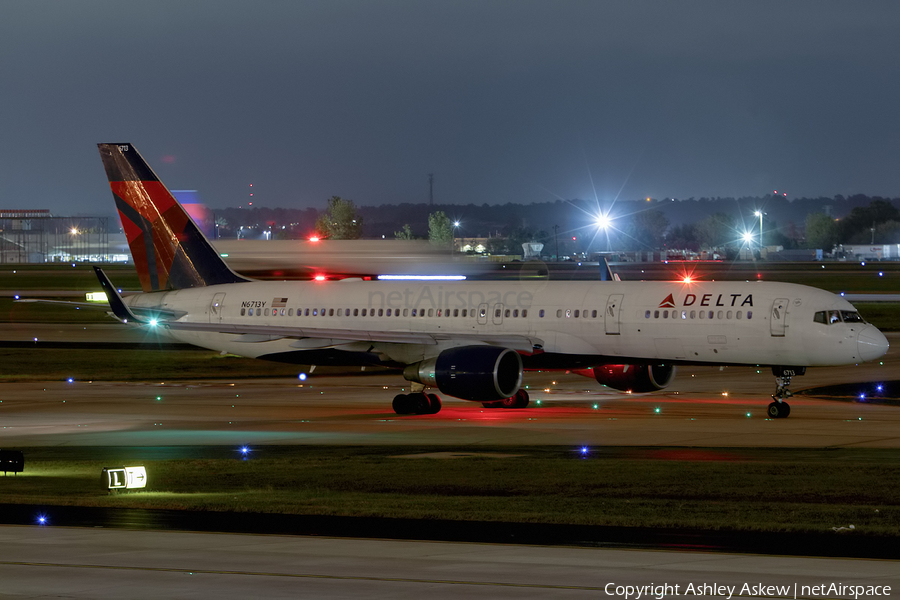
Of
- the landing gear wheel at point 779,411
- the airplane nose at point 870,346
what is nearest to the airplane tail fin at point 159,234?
the landing gear wheel at point 779,411

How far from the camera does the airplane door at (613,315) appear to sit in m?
38.0

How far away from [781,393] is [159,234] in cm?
2429

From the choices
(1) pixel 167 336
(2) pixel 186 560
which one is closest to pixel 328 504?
(2) pixel 186 560

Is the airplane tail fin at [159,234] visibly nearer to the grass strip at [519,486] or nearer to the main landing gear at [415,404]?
the main landing gear at [415,404]

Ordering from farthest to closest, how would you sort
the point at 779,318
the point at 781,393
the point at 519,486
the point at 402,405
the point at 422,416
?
the point at 402,405 < the point at 422,416 < the point at 781,393 < the point at 779,318 < the point at 519,486

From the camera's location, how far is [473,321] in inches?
1597

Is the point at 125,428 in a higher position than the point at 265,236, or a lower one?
lower

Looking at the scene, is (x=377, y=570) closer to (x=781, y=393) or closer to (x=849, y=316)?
(x=781, y=393)

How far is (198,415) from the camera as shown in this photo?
126 feet

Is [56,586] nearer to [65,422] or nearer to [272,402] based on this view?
[65,422]

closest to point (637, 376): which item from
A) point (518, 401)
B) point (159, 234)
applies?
point (518, 401)

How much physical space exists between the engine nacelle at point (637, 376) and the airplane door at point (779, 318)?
424cm

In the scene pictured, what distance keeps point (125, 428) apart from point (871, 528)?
22668 mm

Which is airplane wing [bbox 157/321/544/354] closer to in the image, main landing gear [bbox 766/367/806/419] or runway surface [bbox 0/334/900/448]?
runway surface [bbox 0/334/900/448]
